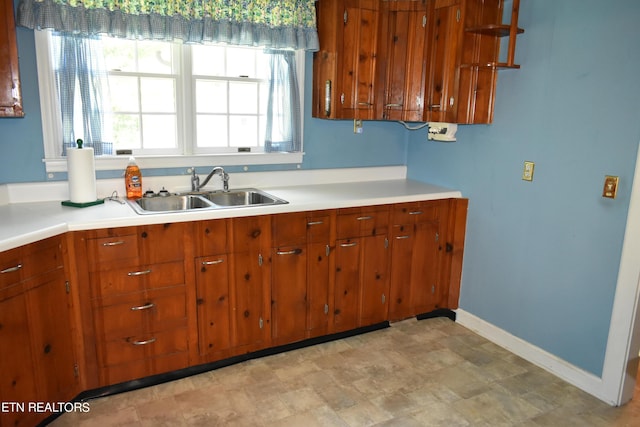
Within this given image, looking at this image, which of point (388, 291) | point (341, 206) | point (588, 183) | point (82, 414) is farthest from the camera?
point (388, 291)

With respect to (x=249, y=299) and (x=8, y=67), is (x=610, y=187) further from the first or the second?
(x=8, y=67)

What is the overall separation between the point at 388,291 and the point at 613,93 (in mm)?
1748

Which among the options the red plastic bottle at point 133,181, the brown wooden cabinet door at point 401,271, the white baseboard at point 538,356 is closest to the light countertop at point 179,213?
the red plastic bottle at point 133,181

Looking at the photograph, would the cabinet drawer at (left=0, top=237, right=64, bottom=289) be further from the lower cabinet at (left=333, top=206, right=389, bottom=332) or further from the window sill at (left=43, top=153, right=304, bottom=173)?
the lower cabinet at (left=333, top=206, right=389, bottom=332)

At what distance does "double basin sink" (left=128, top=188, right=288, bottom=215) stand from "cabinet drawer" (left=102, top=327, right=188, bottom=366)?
68cm

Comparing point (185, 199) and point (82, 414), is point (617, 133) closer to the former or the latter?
point (185, 199)

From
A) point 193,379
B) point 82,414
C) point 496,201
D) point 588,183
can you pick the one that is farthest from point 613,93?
point 82,414

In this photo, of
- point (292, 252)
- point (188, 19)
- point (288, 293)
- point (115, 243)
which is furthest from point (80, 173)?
point (288, 293)

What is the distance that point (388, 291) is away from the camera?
10.9ft

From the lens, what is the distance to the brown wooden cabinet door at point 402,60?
3.23m

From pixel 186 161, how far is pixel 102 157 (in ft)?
1.63

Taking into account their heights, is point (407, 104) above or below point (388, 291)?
above

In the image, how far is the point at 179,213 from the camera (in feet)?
8.32

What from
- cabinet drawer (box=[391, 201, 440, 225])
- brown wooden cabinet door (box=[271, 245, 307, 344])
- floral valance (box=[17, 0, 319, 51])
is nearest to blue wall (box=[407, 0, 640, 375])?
cabinet drawer (box=[391, 201, 440, 225])
